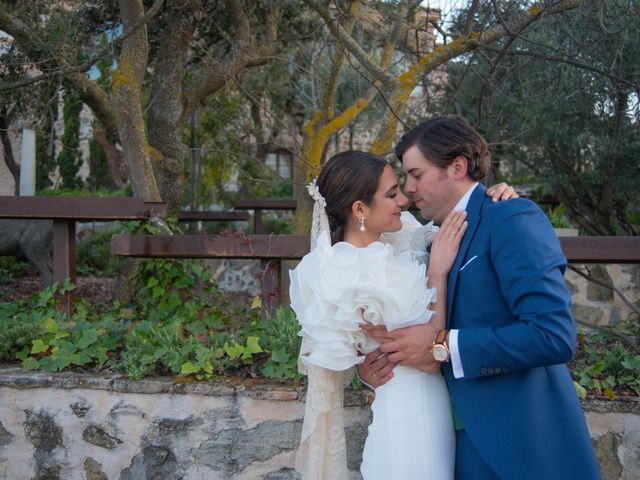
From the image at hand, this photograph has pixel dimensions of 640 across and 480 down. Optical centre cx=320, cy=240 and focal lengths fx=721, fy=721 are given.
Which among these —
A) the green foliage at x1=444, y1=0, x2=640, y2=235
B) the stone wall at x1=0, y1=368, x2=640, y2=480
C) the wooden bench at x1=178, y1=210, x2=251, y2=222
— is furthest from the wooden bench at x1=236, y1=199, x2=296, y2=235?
the stone wall at x1=0, y1=368, x2=640, y2=480

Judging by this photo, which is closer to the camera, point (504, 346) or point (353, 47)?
point (504, 346)

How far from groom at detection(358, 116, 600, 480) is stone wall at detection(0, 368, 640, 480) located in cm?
118

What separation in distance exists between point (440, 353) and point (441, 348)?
15 mm

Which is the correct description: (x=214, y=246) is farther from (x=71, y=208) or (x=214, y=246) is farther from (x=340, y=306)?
(x=340, y=306)

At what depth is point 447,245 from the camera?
7.36 ft

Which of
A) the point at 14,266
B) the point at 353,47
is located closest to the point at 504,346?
the point at 353,47

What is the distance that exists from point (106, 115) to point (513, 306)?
5362mm

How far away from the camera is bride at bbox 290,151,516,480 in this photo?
2.20 m

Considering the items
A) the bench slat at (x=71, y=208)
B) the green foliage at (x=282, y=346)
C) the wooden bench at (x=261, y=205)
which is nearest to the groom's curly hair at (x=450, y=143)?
the green foliage at (x=282, y=346)

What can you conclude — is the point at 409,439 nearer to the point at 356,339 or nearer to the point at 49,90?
the point at 356,339

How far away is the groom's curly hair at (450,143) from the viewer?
7.48 ft

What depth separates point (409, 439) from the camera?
86.4 inches

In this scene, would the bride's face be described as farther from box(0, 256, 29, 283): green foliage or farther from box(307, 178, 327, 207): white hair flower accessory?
box(0, 256, 29, 283): green foliage

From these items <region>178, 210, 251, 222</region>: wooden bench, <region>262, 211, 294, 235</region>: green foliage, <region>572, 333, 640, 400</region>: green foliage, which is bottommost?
<region>572, 333, 640, 400</region>: green foliage
